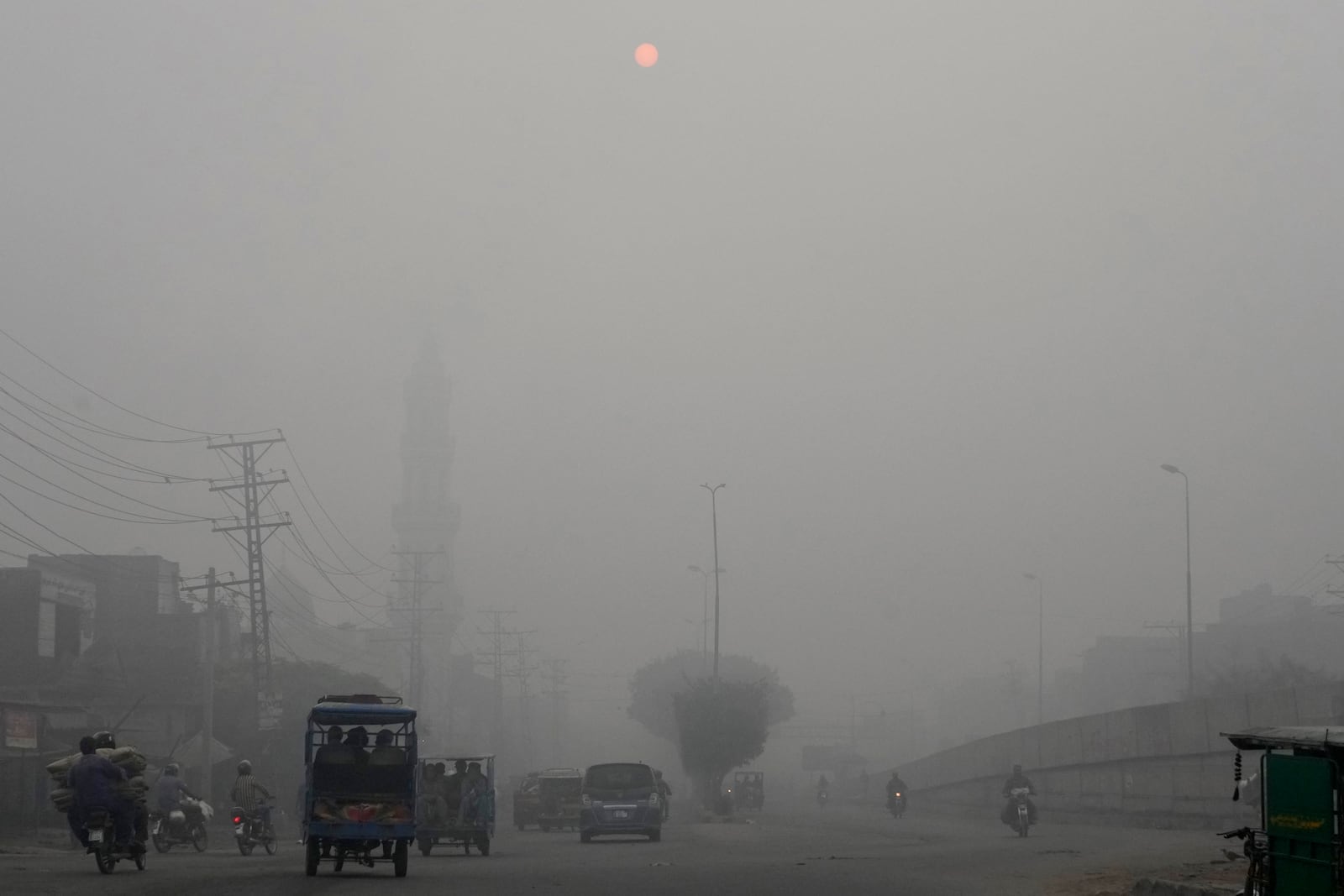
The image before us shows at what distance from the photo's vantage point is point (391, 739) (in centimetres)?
2164

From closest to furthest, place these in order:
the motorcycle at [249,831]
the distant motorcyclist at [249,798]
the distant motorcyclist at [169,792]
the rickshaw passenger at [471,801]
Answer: the distant motorcyclist at [169,792] < the motorcycle at [249,831] < the distant motorcyclist at [249,798] < the rickshaw passenger at [471,801]

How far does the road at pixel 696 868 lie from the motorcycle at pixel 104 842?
236 mm

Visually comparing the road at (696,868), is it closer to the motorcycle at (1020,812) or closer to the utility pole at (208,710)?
the motorcycle at (1020,812)

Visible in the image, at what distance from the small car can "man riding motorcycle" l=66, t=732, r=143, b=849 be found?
46.7 ft

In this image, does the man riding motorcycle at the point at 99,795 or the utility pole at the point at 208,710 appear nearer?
the man riding motorcycle at the point at 99,795

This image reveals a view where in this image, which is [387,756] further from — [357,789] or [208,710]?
[208,710]

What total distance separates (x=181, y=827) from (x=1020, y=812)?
61.5 feet

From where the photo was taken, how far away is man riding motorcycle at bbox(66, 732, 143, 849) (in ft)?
61.7

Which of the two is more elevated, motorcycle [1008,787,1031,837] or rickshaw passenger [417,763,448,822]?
rickshaw passenger [417,763,448,822]

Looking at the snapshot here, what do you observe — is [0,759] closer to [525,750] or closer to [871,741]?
[525,750]

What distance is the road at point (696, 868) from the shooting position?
53.5 ft

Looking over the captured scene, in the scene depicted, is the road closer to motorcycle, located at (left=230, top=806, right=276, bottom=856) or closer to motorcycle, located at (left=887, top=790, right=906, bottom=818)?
motorcycle, located at (left=230, top=806, right=276, bottom=856)

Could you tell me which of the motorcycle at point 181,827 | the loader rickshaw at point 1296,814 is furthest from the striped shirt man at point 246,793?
the loader rickshaw at point 1296,814

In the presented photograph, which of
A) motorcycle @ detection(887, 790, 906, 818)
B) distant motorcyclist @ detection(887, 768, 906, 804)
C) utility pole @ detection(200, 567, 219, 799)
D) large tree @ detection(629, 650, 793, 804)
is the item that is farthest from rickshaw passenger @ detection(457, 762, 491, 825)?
large tree @ detection(629, 650, 793, 804)
